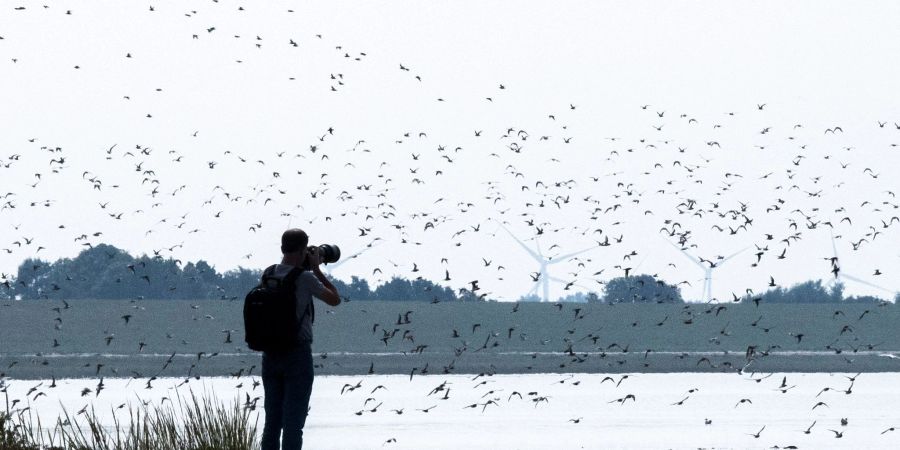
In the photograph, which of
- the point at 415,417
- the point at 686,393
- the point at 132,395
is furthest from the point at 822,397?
the point at 132,395

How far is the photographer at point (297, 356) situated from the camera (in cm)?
1970

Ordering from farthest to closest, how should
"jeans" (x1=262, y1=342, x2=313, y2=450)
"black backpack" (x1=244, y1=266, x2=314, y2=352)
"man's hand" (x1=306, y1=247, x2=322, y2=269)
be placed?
"man's hand" (x1=306, y1=247, x2=322, y2=269)
"jeans" (x1=262, y1=342, x2=313, y2=450)
"black backpack" (x1=244, y1=266, x2=314, y2=352)

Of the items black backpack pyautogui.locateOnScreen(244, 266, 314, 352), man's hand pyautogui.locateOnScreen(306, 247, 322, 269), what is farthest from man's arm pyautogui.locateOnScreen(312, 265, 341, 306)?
black backpack pyautogui.locateOnScreen(244, 266, 314, 352)

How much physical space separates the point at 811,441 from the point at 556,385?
2775cm

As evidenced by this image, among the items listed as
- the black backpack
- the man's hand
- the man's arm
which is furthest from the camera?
the man's hand

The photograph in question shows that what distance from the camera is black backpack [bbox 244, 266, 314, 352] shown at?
64.5ft

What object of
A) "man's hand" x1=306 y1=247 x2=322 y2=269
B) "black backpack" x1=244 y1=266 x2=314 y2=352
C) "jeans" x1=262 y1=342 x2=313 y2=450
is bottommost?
"jeans" x1=262 y1=342 x2=313 y2=450

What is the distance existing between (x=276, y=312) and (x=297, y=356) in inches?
24.8

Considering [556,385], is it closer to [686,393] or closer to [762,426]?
[686,393]

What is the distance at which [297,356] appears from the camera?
19.8 metres

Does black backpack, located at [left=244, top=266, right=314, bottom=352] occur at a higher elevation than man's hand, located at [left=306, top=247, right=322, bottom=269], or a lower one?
lower

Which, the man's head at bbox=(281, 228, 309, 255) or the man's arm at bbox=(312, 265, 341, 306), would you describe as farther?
the man's head at bbox=(281, 228, 309, 255)

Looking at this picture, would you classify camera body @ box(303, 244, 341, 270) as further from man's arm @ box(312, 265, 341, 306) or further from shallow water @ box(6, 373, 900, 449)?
shallow water @ box(6, 373, 900, 449)

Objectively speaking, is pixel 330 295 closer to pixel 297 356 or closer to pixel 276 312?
pixel 276 312
